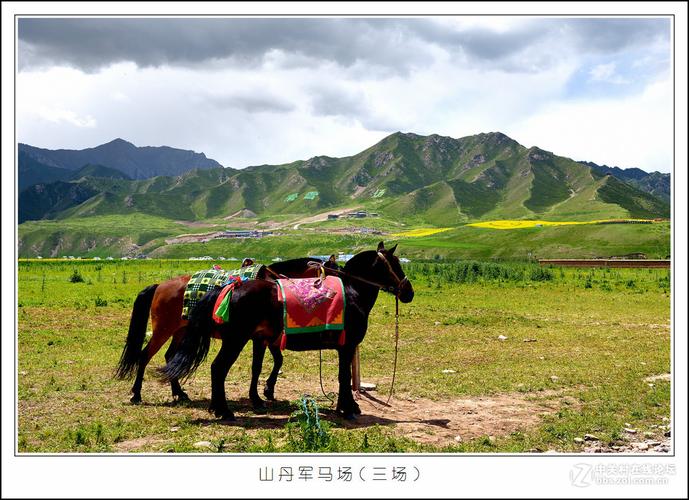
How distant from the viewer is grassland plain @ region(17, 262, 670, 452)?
7.78m

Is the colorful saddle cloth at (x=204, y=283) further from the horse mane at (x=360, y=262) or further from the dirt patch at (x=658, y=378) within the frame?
the dirt patch at (x=658, y=378)

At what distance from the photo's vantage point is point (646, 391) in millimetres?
10578

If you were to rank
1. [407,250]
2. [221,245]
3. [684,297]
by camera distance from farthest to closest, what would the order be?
[221,245]
[407,250]
[684,297]

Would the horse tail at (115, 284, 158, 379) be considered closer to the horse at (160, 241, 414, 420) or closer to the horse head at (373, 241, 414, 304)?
the horse at (160, 241, 414, 420)

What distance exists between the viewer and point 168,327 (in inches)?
395

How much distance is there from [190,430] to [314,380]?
409 centimetres

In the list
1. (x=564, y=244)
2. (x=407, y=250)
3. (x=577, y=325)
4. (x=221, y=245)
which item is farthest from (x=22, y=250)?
(x=577, y=325)

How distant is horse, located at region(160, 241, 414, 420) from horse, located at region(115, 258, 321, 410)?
31.1 inches

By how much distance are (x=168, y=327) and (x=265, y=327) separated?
7.84ft

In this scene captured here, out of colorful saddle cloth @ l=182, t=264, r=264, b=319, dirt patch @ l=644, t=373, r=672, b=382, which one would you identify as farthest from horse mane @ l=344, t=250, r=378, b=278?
dirt patch @ l=644, t=373, r=672, b=382

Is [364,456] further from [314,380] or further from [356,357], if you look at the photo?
[314,380]

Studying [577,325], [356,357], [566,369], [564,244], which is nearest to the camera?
[356,357]

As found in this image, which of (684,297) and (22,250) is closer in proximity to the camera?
(684,297)

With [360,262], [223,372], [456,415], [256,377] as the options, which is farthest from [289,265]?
[456,415]
